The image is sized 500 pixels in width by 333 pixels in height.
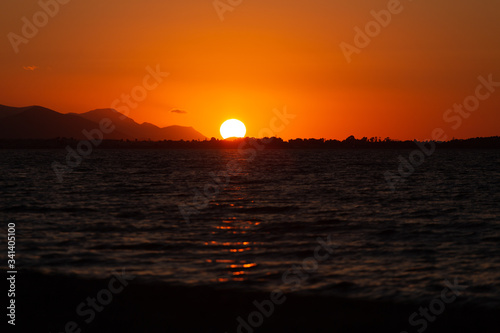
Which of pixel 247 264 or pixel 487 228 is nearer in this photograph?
pixel 247 264

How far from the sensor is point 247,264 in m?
16.0

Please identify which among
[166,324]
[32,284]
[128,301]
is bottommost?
[166,324]

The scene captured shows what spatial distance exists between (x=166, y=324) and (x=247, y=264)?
5587 millimetres

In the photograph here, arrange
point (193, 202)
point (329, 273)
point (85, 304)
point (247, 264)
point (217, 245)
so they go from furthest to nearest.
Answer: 1. point (193, 202)
2. point (217, 245)
3. point (247, 264)
4. point (329, 273)
5. point (85, 304)

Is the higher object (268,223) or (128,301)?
(268,223)

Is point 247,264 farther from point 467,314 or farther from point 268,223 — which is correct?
point 268,223

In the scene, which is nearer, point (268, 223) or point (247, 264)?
point (247, 264)

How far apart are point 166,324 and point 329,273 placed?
5.83 m

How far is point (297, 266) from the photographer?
15.7 meters

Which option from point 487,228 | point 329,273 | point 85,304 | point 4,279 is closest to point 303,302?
point 329,273

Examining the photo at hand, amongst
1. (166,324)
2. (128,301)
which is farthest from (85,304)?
(166,324)

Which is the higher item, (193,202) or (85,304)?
(193,202)

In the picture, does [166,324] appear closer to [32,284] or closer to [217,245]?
[32,284]

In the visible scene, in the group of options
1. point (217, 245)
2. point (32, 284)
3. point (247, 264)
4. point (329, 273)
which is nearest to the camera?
point (32, 284)
